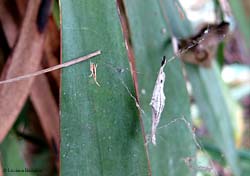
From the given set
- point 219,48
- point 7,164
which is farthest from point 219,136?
point 7,164

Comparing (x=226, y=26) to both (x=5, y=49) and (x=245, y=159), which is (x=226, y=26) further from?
(x=245, y=159)

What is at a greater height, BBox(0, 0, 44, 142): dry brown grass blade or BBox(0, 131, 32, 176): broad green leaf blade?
BBox(0, 0, 44, 142): dry brown grass blade

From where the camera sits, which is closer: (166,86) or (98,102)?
(98,102)

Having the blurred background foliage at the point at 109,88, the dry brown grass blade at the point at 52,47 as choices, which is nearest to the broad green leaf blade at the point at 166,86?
the blurred background foliage at the point at 109,88

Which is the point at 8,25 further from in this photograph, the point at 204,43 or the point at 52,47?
the point at 204,43

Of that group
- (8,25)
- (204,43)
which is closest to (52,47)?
(8,25)

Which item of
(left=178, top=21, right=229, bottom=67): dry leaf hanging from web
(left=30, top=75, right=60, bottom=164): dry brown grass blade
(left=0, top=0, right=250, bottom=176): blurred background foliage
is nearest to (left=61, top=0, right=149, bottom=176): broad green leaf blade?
(left=0, top=0, right=250, bottom=176): blurred background foliage

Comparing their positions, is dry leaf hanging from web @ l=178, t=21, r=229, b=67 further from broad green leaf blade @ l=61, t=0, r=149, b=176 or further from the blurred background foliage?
broad green leaf blade @ l=61, t=0, r=149, b=176
